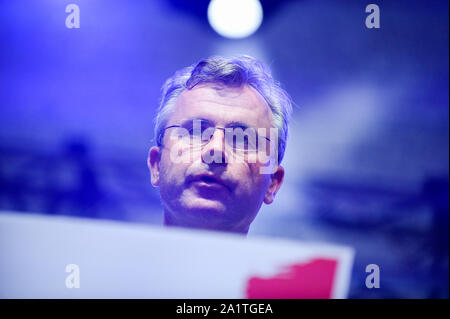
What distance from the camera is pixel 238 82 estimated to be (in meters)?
2.00

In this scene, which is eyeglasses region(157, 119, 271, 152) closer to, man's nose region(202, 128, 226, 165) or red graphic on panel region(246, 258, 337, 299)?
man's nose region(202, 128, 226, 165)

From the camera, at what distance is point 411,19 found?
6.97 ft

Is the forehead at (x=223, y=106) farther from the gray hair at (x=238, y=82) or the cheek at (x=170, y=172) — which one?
the cheek at (x=170, y=172)

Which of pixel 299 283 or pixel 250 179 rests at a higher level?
pixel 250 179

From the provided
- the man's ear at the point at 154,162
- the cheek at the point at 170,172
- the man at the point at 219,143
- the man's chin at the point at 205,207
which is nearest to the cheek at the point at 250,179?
the man at the point at 219,143

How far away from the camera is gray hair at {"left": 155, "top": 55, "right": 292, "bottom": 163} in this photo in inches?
79.2

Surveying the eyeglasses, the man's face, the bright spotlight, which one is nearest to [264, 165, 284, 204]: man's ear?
the man's face

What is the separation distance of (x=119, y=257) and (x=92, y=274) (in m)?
0.15

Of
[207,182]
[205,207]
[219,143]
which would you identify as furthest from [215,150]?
[205,207]

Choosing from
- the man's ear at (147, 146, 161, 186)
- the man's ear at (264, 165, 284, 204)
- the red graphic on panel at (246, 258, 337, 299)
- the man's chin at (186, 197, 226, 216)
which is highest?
the man's ear at (147, 146, 161, 186)

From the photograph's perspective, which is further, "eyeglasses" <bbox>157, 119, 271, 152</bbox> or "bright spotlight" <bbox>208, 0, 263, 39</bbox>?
"bright spotlight" <bbox>208, 0, 263, 39</bbox>

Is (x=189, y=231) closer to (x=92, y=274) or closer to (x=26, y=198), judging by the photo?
(x=92, y=274)

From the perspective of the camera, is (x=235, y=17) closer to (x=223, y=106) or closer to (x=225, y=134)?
(x=223, y=106)

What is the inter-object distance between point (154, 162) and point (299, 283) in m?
0.86
